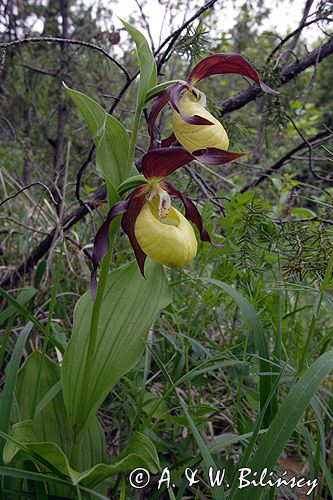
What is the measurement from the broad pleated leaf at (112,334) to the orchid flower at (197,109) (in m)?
0.34

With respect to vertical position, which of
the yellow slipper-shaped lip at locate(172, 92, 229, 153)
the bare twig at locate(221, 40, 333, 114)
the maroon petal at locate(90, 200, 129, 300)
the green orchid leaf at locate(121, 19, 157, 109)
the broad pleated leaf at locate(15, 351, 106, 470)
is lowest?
the broad pleated leaf at locate(15, 351, 106, 470)

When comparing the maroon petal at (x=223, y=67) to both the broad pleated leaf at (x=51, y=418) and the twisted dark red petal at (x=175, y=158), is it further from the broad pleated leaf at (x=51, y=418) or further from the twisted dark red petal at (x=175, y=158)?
the broad pleated leaf at (x=51, y=418)

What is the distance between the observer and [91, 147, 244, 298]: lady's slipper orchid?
0.99 m

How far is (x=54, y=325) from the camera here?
1.40 metres

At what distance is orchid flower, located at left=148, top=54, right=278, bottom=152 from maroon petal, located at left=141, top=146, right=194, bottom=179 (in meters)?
0.04

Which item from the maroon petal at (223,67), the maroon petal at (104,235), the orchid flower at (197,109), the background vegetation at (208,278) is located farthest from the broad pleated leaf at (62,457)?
the maroon petal at (223,67)

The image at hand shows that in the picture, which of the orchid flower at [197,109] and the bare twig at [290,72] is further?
the bare twig at [290,72]

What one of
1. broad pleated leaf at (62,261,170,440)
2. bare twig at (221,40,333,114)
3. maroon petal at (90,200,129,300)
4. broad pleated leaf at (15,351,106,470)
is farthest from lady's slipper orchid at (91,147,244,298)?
bare twig at (221,40,333,114)

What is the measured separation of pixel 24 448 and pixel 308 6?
1.82m

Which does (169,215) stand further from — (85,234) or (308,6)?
(308,6)

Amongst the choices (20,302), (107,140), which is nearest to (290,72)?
(107,140)

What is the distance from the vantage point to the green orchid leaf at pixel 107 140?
0.98 meters

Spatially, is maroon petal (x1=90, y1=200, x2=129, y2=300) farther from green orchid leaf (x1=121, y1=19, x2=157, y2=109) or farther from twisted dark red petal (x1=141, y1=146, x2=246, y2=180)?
green orchid leaf (x1=121, y1=19, x2=157, y2=109)

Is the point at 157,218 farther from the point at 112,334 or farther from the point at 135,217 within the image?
the point at 112,334
